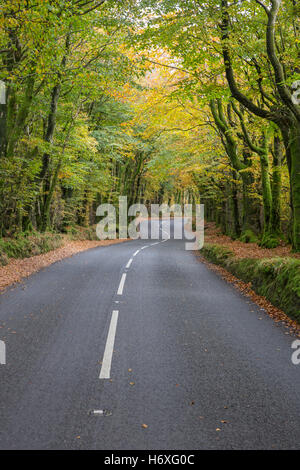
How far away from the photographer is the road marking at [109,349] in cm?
492

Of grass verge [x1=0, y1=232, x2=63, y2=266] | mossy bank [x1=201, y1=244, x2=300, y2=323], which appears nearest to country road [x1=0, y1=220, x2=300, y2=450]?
mossy bank [x1=201, y1=244, x2=300, y2=323]

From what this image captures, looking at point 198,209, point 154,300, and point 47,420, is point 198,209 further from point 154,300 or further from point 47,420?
point 47,420

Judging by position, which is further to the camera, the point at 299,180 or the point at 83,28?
the point at 83,28

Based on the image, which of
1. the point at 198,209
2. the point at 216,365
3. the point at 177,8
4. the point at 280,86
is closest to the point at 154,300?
the point at 216,365

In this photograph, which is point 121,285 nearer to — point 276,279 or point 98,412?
point 276,279

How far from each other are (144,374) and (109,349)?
1.06 meters

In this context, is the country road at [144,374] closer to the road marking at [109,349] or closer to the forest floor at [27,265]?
the road marking at [109,349]

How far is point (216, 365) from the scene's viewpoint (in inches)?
206

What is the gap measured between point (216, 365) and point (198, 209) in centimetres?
4462

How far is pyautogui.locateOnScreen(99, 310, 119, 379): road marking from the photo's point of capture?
4.92 meters

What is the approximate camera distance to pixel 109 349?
578 centimetres

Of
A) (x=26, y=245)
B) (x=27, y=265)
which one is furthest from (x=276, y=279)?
(x=26, y=245)

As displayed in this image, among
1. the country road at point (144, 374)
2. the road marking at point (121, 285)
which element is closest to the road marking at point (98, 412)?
the country road at point (144, 374)

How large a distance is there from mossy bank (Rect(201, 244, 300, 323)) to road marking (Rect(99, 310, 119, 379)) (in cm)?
385
